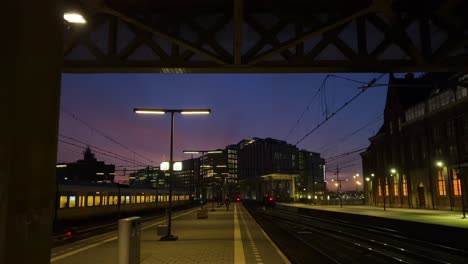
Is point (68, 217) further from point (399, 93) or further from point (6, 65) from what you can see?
point (399, 93)

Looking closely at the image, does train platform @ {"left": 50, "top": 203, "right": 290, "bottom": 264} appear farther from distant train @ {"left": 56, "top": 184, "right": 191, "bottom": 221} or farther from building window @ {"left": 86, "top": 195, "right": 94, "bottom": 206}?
building window @ {"left": 86, "top": 195, "right": 94, "bottom": 206}

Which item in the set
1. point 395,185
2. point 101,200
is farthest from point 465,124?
point 101,200

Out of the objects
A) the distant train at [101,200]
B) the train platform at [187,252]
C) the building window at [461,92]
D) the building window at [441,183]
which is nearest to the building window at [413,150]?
the building window at [441,183]

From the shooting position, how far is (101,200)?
3506cm

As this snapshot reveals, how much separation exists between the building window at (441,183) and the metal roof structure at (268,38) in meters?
39.7

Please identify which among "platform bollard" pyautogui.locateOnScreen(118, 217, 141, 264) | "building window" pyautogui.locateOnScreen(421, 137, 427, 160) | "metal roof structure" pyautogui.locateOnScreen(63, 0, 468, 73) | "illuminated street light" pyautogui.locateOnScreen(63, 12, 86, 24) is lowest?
"platform bollard" pyautogui.locateOnScreen(118, 217, 141, 264)

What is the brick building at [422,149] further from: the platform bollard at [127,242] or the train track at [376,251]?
the platform bollard at [127,242]

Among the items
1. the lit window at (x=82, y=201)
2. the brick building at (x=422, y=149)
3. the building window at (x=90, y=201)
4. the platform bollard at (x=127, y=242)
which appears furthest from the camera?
the brick building at (x=422, y=149)

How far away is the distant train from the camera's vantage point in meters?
27.5

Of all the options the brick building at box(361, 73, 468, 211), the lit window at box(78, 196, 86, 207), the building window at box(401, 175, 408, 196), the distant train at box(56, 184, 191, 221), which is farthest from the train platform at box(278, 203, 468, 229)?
the lit window at box(78, 196, 86, 207)

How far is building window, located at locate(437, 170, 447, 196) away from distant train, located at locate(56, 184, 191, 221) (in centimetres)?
3112

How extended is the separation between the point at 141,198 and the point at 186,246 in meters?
33.1

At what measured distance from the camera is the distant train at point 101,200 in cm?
A: 2755

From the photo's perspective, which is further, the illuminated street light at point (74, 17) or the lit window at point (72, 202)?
the lit window at point (72, 202)
